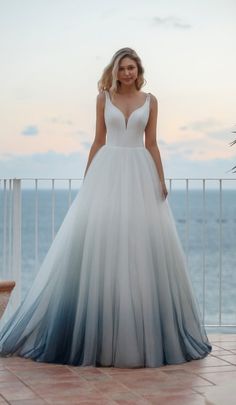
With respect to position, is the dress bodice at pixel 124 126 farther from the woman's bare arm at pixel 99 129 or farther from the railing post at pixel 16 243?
the railing post at pixel 16 243

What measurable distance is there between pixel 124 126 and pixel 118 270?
784 mm

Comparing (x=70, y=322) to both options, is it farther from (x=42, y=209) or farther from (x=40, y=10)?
(x=42, y=209)

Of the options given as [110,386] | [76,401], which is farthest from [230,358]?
[76,401]

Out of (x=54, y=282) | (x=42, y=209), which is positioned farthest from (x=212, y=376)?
(x=42, y=209)

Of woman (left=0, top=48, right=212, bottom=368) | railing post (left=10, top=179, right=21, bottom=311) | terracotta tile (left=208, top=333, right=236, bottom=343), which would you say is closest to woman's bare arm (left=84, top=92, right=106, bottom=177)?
woman (left=0, top=48, right=212, bottom=368)

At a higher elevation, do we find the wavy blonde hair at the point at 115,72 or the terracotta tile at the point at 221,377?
the wavy blonde hair at the point at 115,72

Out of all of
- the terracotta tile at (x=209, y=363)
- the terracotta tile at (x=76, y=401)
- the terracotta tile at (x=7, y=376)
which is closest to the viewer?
the terracotta tile at (x=76, y=401)

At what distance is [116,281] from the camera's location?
432 cm

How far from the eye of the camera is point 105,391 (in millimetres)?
3836

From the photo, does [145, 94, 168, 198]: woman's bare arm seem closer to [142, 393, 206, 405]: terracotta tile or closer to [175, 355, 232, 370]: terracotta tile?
[175, 355, 232, 370]: terracotta tile

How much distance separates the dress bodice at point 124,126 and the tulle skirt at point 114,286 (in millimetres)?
43

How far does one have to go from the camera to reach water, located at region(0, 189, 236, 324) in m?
21.0

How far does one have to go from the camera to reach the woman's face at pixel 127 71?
15.0 feet

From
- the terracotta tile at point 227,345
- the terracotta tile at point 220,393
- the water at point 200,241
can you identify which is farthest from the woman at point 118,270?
the water at point 200,241
